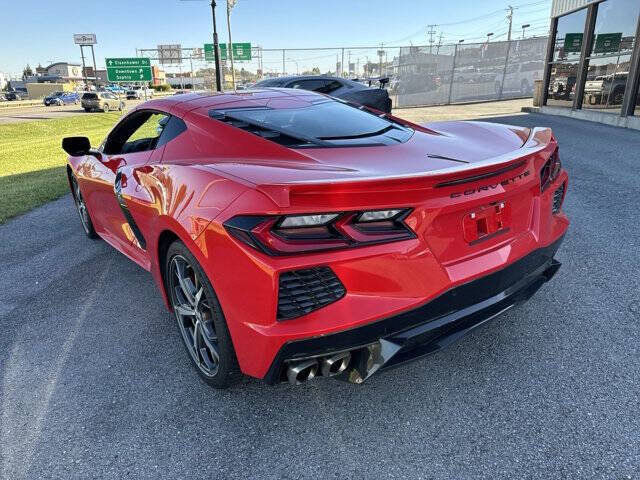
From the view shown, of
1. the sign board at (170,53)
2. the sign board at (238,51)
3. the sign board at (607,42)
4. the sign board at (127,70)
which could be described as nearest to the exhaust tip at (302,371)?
the sign board at (607,42)

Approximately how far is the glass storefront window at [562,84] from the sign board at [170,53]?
3473 centimetres

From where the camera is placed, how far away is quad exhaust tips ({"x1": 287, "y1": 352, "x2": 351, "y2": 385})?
5.88 feet

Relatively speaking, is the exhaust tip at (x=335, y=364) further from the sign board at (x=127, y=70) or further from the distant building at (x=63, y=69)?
the distant building at (x=63, y=69)

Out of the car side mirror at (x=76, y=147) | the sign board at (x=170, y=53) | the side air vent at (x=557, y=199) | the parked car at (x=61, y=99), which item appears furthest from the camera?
the parked car at (x=61, y=99)

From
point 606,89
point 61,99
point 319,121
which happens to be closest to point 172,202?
point 319,121

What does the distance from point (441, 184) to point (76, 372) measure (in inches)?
85.8

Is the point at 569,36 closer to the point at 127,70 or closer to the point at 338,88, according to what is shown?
the point at 338,88

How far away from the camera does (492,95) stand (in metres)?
24.9

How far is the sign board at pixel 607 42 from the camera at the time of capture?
12531 mm

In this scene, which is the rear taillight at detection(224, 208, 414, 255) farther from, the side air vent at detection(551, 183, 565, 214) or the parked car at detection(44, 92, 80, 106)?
the parked car at detection(44, 92, 80, 106)

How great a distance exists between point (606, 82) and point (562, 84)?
2.65 metres

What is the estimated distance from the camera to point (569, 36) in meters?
15.2

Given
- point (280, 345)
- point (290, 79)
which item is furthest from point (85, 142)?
point (290, 79)

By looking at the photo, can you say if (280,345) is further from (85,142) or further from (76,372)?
(85,142)
